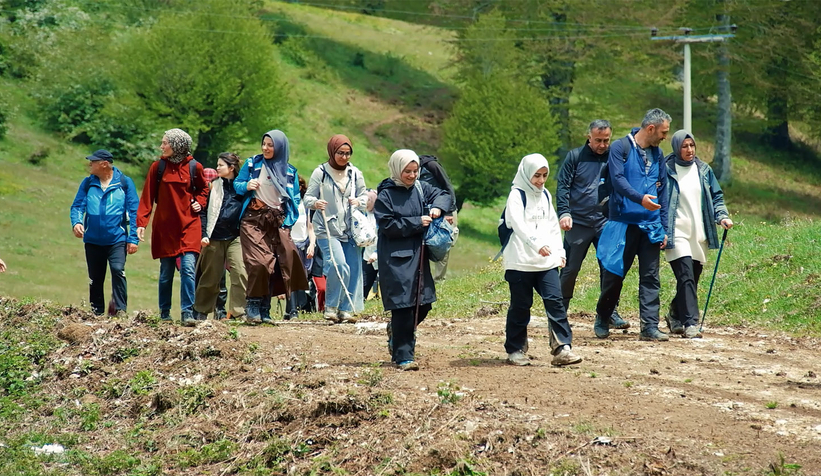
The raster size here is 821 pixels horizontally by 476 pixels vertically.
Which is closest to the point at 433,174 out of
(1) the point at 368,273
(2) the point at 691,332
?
(2) the point at 691,332

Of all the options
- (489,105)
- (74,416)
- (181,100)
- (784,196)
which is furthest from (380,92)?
(74,416)

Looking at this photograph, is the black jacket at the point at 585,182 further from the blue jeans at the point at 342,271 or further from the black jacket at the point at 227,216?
the black jacket at the point at 227,216

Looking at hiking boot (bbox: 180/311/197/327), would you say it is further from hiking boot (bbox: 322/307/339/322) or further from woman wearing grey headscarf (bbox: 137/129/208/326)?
hiking boot (bbox: 322/307/339/322)

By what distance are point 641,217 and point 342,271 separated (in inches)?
143

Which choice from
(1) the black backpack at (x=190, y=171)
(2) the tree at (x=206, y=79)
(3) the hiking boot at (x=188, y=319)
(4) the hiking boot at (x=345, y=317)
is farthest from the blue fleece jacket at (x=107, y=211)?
(2) the tree at (x=206, y=79)

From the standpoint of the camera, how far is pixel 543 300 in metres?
8.76

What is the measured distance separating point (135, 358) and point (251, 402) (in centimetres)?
225

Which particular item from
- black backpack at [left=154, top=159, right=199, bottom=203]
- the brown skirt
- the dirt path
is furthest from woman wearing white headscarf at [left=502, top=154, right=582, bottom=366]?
black backpack at [left=154, top=159, right=199, bottom=203]

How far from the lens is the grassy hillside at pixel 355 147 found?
27.0 m

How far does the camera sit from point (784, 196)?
45156 mm

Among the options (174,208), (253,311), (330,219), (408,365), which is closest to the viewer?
(408,365)

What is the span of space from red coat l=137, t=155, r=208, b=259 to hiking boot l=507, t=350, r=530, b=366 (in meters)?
4.16

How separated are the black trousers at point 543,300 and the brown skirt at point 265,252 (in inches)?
136

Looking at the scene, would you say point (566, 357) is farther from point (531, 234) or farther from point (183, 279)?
point (183, 279)
